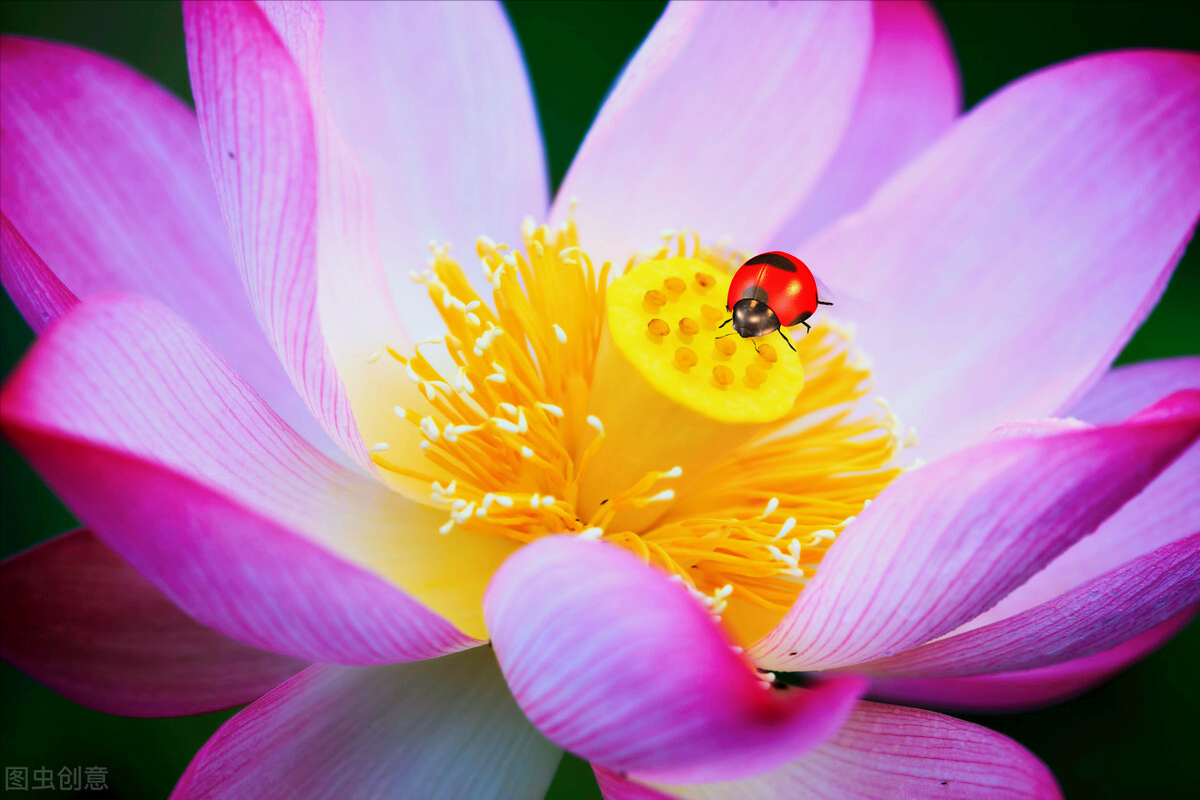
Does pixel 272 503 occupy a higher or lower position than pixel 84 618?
higher

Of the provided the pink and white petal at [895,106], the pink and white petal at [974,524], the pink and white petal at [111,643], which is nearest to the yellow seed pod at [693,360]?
the pink and white petal at [974,524]

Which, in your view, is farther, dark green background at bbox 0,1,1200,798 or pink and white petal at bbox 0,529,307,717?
dark green background at bbox 0,1,1200,798

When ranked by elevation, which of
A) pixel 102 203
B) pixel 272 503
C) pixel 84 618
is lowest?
pixel 84 618

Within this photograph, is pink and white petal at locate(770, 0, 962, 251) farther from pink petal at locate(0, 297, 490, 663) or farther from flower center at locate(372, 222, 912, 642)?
pink petal at locate(0, 297, 490, 663)

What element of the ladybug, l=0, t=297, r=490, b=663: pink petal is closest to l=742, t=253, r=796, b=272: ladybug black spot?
the ladybug

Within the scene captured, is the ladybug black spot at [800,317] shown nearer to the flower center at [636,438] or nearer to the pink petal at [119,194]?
the flower center at [636,438]

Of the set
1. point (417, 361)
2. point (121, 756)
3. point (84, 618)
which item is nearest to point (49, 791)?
point (121, 756)

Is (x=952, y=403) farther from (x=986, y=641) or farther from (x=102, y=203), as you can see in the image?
(x=102, y=203)
